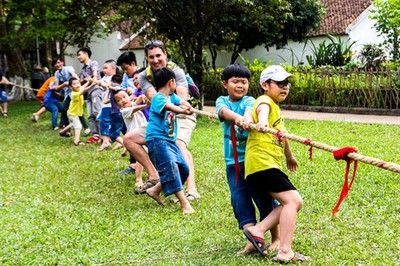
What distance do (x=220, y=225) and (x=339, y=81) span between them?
444 inches

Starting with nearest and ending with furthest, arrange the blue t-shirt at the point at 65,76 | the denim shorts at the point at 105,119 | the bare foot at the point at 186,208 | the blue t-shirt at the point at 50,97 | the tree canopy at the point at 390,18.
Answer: the bare foot at the point at 186,208
the denim shorts at the point at 105,119
the blue t-shirt at the point at 65,76
the blue t-shirt at the point at 50,97
the tree canopy at the point at 390,18

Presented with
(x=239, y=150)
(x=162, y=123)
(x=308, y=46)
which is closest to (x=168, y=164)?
(x=162, y=123)

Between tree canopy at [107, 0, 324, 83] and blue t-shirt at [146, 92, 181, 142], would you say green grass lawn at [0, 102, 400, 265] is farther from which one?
tree canopy at [107, 0, 324, 83]

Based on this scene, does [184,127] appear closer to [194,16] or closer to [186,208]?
[186,208]

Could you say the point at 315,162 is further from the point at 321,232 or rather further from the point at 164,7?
the point at 164,7

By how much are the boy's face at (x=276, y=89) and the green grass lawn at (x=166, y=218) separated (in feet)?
3.89

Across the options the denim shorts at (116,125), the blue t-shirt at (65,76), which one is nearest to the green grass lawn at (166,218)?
the denim shorts at (116,125)

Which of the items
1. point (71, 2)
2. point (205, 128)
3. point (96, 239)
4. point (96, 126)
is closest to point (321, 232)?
point (96, 239)

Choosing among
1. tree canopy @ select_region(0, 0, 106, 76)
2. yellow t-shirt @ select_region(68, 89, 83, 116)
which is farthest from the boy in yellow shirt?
tree canopy @ select_region(0, 0, 106, 76)

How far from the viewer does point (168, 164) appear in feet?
18.9

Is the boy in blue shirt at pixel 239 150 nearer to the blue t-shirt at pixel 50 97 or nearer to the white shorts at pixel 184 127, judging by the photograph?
the white shorts at pixel 184 127

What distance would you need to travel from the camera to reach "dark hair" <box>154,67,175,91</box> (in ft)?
18.9

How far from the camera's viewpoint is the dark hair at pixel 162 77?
227 inches

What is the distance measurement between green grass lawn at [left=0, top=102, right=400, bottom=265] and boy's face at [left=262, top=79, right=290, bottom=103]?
1.19m
